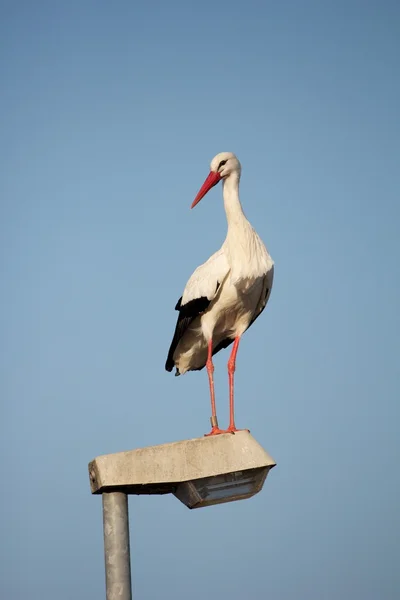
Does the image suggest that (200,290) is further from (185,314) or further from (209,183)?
(209,183)

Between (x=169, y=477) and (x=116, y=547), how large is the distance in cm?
66

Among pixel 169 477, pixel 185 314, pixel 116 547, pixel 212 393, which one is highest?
pixel 185 314

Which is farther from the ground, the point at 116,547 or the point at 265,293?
the point at 265,293

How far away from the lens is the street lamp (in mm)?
6797

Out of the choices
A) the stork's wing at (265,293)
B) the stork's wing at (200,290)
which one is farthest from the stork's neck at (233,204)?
the stork's wing at (265,293)

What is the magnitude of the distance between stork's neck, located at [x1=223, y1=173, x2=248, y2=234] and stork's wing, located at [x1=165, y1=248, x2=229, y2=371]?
346mm

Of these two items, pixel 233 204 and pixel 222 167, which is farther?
pixel 222 167

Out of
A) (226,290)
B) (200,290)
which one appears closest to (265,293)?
(226,290)

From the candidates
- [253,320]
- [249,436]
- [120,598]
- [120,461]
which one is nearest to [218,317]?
[253,320]

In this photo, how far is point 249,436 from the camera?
748cm

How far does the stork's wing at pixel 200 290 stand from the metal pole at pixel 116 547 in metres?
3.21

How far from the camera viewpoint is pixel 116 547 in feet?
22.3

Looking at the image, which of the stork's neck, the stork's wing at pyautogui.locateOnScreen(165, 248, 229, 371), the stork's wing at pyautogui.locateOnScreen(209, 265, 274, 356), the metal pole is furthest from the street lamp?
the stork's neck

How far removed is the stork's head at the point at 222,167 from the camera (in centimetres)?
1022
